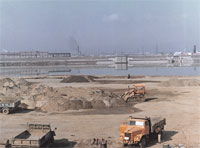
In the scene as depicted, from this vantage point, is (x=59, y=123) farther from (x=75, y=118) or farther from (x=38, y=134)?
(x=38, y=134)

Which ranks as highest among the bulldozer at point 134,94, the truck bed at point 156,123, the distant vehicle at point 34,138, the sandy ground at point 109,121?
the bulldozer at point 134,94

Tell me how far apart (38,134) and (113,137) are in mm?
4707

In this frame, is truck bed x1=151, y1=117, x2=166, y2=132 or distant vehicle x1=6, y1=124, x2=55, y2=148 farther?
truck bed x1=151, y1=117, x2=166, y2=132

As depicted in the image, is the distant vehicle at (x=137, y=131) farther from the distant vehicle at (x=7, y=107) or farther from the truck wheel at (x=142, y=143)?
the distant vehicle at (x=7, y=107)

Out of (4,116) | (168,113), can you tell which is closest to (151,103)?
(168,113)

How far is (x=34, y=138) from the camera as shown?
17156mm

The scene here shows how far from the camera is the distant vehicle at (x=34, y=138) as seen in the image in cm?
1523

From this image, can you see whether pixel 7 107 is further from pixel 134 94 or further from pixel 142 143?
pixel 142 143

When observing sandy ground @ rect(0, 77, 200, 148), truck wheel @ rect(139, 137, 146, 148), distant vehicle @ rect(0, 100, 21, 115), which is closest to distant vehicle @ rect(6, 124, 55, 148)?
sandy ground @ rect(0, 77, 200, 148)

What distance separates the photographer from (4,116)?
26.7 meters

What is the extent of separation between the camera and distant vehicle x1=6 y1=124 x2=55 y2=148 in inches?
599

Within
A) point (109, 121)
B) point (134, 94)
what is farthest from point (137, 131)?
point (134, 94)

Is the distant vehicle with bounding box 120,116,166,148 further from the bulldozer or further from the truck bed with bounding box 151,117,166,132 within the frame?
the bulldozer

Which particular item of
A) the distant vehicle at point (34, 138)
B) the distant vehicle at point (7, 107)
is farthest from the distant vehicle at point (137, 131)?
the distant vehicle at point (7, 107)
